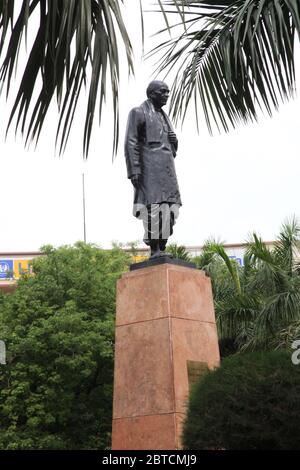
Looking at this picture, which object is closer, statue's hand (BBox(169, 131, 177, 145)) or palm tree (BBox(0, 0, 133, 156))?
palm tree (BBox(0, 0, 133, 156))

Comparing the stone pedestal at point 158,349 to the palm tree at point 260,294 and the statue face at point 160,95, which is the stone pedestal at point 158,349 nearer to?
the statue face at point 160,95

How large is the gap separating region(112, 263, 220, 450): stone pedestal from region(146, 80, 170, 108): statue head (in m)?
2.07

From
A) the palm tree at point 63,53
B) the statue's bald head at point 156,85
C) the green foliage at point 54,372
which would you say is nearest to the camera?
the palm tree at point 63,53

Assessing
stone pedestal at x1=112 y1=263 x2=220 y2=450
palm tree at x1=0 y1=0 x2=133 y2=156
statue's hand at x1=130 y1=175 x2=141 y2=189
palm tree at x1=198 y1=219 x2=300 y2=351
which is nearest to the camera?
palm tree at x1=0 y1=0 x2=133 y2=156

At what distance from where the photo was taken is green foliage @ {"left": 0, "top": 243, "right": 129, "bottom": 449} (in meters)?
21.4

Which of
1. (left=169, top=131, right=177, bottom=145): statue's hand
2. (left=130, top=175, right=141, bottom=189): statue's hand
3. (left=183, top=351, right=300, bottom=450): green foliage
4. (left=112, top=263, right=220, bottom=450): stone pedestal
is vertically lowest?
(left=183, top=351, right=300, bottom=450): green foliage

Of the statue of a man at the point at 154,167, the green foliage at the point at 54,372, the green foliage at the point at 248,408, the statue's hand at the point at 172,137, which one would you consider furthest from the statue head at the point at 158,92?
the green foliage at the point at 54,372

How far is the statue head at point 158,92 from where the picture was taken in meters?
9.62

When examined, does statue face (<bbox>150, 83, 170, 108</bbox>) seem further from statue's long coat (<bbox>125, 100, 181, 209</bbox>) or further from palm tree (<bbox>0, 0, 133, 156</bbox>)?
palm tree (<bbox>0, 0, 133, 156</bbox>)

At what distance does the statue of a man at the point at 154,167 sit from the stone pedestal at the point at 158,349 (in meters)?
0.50

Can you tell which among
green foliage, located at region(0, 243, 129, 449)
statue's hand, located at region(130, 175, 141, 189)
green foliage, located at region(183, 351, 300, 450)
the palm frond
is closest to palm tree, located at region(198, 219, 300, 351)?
the palm frond

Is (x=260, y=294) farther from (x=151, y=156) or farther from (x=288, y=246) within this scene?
(x=151, y=156)
